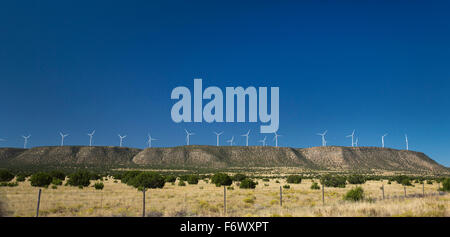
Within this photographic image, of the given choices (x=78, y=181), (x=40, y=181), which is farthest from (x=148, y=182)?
(x=40, y=181)

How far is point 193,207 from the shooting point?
20.7 metres

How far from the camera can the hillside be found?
6063 inches

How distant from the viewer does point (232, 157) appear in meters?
168

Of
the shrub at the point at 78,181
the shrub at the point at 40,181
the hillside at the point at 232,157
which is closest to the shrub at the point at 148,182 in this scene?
the shrub at the point at 78,181

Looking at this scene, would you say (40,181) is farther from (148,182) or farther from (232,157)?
(232,157)

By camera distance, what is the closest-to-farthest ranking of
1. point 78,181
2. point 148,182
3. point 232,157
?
point 148,182 < point 78,181 < point 232,157

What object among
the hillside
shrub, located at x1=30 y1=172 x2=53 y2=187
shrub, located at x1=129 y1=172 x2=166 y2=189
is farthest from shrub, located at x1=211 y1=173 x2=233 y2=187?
the hillside

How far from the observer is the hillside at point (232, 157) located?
154 metres
